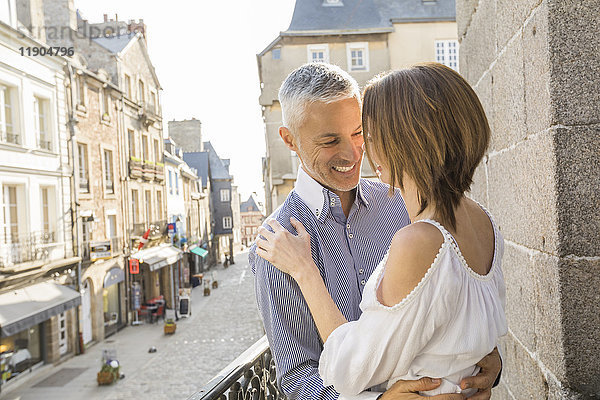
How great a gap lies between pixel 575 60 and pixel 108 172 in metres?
21.4

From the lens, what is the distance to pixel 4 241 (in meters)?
13.8

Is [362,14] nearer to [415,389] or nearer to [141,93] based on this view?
[141,93]

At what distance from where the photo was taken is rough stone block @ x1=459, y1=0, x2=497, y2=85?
189 cm

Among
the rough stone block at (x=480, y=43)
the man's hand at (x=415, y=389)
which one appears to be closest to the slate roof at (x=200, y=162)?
the rough stone block at (x=480, y=43)

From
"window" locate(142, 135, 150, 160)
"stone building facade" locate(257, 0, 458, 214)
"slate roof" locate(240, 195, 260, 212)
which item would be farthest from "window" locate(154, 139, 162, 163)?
"slate roof" locate(240, 195, 260, 212)

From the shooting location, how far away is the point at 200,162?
1736 inches

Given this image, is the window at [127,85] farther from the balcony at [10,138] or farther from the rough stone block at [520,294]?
the rough stone block at [520,294]

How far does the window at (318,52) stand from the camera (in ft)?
52.1

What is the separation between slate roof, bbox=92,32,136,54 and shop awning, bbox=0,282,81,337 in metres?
11.0

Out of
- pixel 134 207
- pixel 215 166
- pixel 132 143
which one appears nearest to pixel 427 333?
pixel 134 207

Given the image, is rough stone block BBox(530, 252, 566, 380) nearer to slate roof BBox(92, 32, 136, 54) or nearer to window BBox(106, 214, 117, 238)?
window BBox(106, 214, 117, 238)

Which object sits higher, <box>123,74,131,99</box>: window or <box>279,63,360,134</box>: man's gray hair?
<box>123,74,131,99</box>: window

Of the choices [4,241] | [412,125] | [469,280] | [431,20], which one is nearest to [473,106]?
[412,125]

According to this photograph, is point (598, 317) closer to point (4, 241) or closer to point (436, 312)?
point (436, 312)
